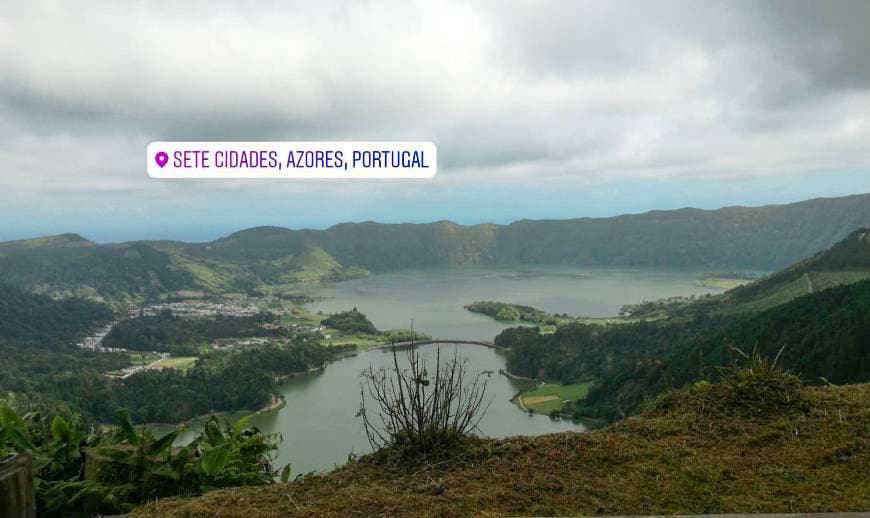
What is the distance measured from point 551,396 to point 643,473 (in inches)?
1442

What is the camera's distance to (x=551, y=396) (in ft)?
123

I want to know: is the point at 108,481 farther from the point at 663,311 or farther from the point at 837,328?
the point at 663,311

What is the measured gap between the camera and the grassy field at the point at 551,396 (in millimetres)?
34562

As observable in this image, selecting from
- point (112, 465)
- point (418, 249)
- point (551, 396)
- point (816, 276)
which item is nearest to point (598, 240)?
point (418, 249)

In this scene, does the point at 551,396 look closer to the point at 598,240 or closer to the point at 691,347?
the point at 691,347

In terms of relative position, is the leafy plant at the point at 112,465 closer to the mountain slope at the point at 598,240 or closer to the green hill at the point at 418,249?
the green hill at the point at 418,249

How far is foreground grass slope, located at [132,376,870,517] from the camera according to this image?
2.28 m

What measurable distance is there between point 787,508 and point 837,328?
25.9 m

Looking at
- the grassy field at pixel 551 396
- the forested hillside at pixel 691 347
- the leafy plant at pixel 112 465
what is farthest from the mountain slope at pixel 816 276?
the leafy plant at pixel 112 465

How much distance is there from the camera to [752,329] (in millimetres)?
32156

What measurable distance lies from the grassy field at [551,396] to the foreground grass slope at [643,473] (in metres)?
30.7

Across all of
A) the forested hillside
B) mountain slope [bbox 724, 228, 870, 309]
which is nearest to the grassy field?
the forested hillside

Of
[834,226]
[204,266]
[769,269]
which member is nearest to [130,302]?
[204,266]

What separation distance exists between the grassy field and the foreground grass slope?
1207 inches
